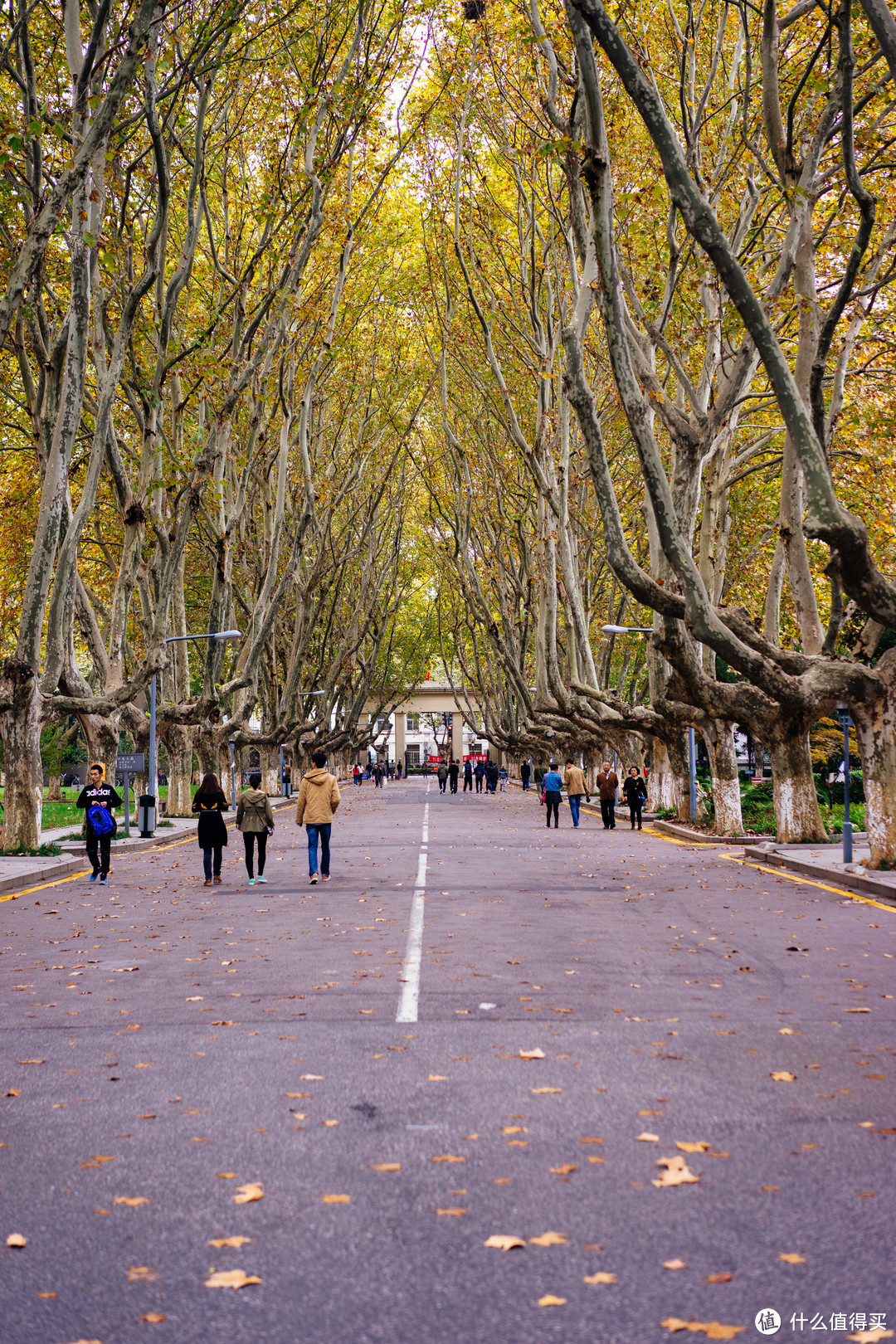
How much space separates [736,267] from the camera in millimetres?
12391

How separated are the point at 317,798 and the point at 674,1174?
1115cm

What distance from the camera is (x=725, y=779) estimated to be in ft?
78.1

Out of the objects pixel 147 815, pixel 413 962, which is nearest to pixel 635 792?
pixel 147 815

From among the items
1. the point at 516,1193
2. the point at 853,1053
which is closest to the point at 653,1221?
the point at 516,1193

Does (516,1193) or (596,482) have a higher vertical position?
(596,482)

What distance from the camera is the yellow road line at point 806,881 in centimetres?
1318

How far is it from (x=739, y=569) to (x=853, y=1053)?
84.7 ft

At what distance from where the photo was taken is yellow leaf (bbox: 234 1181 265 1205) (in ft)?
13.9

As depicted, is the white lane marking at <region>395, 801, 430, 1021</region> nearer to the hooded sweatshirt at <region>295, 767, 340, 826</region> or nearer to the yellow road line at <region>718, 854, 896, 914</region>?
the hooded sweatshirt at <region>295, 767, 340, 826</region>

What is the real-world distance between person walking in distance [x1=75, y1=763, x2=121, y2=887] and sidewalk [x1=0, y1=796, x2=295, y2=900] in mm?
929

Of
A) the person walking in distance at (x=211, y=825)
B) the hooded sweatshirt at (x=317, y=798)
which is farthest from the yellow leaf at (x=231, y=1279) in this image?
the person walking in distance at (x=211, y=825)

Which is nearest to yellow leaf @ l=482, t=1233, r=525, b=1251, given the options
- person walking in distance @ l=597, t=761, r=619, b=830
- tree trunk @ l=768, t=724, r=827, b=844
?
tree trunk @ l=768, t=724, r=827, b=844

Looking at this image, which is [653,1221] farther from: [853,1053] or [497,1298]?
[853,1053]

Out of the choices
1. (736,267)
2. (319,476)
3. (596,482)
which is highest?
(319,476)
